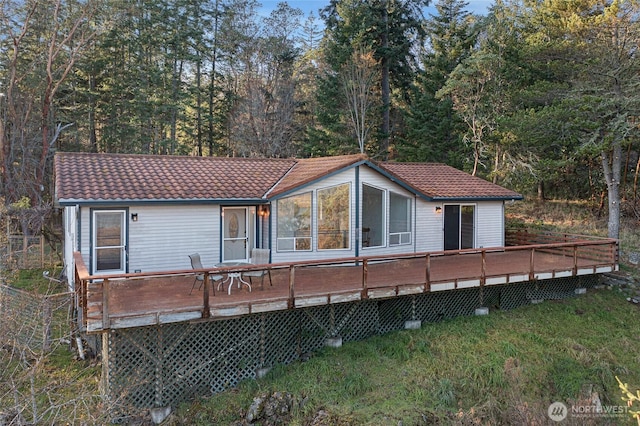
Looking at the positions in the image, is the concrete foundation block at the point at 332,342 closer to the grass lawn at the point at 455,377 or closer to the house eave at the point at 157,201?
the grass lawn at the point at 455,377

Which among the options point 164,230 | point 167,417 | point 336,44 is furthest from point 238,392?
point 336,44

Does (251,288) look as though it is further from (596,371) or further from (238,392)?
(596,371)

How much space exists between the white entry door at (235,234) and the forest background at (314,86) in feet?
30.5

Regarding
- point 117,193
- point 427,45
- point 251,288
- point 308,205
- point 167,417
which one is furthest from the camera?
point 427,45

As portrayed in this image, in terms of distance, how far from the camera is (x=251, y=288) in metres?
8.77

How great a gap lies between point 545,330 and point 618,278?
490cm

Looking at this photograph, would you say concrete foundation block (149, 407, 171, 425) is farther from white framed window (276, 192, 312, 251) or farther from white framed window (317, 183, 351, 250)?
white framed window (317, 183, 351, 250)

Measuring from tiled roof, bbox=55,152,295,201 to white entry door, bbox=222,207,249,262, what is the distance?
1.96 ft

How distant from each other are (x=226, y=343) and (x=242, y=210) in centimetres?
416

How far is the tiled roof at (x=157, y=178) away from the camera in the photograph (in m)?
9.76

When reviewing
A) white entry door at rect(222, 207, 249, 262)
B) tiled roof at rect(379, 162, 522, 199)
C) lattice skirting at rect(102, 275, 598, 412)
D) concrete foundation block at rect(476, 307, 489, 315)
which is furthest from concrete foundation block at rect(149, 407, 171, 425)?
tiled roof at rect(379, 162, 522, 199)

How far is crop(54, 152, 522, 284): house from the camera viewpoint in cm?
986

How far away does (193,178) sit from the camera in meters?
11.5

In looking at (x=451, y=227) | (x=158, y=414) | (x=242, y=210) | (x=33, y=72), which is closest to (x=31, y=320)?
(x=158, y=414)
